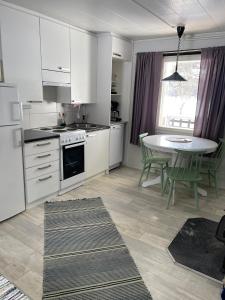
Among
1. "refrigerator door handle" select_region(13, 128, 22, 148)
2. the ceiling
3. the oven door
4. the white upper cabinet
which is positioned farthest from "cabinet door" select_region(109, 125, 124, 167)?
"refrigerator door handle" select_region(13, 128, 22, 148)

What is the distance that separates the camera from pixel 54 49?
3.18m

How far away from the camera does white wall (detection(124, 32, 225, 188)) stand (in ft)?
11.5

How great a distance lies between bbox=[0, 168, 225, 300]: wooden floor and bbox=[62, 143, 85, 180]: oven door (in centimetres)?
30

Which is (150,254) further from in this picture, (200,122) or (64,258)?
(200,122)

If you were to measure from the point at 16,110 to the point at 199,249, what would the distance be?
2392 mm

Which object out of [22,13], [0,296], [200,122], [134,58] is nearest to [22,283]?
[0,296]

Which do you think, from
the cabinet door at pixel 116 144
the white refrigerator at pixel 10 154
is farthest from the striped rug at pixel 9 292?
the cabinet door at pixel 116 144

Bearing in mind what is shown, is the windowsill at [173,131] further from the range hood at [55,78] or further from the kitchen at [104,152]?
the range hood at [55,78]

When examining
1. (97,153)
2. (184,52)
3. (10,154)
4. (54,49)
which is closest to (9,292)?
(10,154)

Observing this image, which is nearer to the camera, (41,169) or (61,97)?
(41,169)

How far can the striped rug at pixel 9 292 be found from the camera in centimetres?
167

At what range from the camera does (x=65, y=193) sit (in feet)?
11.2

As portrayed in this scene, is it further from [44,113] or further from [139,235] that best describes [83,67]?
[139,235]

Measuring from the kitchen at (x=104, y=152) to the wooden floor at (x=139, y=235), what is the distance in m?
0.01
